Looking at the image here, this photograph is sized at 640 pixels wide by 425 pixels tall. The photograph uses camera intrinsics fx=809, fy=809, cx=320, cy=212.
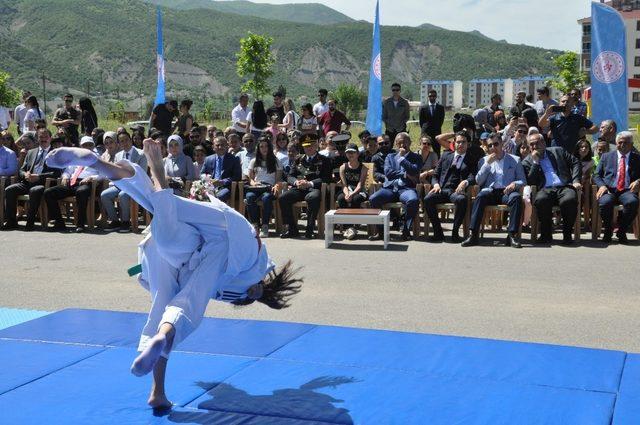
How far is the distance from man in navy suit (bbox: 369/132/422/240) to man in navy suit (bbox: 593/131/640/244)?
223cm

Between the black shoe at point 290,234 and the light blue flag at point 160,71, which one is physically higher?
the light blue flag at point 160,71

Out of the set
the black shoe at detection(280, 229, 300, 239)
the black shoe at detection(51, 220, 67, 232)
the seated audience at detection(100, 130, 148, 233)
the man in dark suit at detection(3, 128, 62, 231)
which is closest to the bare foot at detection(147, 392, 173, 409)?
the black shoe at detection(280, 229, 300, 239)

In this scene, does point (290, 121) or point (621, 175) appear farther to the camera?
point (290, 121)

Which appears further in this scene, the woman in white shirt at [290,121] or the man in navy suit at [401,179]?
the woman in white shirt at [290,121]

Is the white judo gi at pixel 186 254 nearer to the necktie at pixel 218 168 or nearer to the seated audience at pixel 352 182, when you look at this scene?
the seated audience at pixel 352 182

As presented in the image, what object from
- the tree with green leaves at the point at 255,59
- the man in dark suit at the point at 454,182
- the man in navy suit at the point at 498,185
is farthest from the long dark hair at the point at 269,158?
the tree with green leaves at the point at 255,59

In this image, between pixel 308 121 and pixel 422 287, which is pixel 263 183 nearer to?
pixel 308 121

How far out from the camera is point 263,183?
10789 mm

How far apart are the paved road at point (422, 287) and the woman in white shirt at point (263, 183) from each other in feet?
1.67

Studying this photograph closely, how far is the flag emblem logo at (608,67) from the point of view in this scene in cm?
1100

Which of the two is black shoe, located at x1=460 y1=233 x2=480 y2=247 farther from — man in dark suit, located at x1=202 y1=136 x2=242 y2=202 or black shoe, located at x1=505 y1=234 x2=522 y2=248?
man in dark suit, located at x1=202 y1=136 x2=242 y2=202

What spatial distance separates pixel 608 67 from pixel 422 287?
5.38m

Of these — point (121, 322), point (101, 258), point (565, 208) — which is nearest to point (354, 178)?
point (565, 208)

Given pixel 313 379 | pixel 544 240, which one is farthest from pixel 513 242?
pixel 313 379
